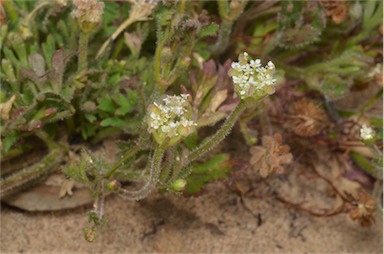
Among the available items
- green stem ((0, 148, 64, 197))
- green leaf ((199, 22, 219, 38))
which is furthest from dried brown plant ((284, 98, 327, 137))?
green stem ((0, 148, 64, 197))

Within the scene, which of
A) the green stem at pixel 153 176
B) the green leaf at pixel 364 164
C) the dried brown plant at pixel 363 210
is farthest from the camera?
the green leaf at pixel 364 164

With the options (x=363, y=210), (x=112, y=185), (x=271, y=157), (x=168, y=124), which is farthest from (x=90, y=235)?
(x=363, y=210)

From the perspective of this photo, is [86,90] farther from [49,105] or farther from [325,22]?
[325,22]

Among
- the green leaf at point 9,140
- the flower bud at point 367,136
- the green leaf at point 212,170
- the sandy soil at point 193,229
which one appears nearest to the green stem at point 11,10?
the green leaf at point 9,140

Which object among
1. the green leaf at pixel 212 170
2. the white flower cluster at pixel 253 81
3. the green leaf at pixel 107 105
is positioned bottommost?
the green leaf at pixel 212 170

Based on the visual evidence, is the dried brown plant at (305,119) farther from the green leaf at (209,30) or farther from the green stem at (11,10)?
the green stem at (11,10)

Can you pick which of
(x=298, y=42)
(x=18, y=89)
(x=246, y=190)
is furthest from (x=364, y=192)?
(x=18, y=89)
